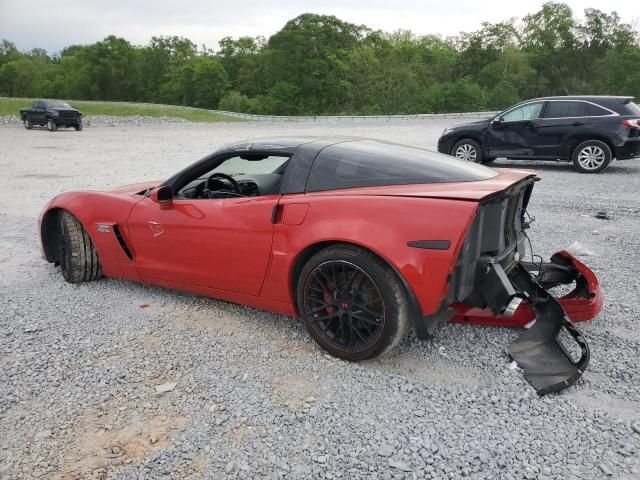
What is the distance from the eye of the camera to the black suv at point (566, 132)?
32.2 ft

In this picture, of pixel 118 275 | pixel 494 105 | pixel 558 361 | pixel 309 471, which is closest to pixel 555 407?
pixel 558 361

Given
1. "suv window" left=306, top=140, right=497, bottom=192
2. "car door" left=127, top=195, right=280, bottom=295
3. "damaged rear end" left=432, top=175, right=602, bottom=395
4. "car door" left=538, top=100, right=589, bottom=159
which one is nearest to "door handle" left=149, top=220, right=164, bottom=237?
"car door" left=127, top=195, right=280, bottom=295

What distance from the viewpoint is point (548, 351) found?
294cm

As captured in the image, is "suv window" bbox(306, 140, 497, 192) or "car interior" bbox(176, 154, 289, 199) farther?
"car interior" bbox(176, 154, 289, 199)

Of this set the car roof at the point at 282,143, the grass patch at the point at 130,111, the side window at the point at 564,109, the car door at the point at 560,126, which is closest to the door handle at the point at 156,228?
the car roof at the point at 282,143

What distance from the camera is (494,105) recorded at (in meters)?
39.1


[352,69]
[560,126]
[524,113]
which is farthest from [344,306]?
[352,69]

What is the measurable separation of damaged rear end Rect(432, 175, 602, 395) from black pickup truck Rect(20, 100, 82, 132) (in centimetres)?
2565

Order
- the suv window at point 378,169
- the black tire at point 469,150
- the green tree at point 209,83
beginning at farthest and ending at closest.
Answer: the green tree at point 209,83, the black tire at point 469,150, the suv window at point 378,169

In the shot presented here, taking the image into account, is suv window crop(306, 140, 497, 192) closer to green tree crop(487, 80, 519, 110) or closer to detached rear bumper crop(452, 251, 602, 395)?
detached rear bumper crop(452, 251, 602, 395)

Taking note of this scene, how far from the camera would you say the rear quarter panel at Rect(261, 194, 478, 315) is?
2.60m

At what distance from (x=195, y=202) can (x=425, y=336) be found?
188 cm

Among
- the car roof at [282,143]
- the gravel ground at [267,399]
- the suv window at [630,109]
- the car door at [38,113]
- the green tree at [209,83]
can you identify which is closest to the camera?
the gravel ground at [267,399]

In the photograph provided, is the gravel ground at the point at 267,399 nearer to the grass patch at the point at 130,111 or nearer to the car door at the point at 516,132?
the car door at the point at 516,132
